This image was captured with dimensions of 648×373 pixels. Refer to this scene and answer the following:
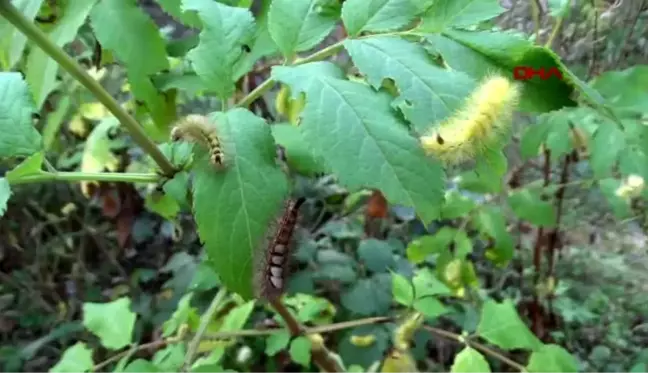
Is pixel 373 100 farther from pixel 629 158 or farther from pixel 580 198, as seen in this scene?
pixel 580 198

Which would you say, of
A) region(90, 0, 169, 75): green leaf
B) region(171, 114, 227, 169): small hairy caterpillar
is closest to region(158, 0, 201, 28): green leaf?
region(90, 0, 169, 75): green leaf

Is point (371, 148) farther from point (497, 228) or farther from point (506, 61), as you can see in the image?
point (497, 228)

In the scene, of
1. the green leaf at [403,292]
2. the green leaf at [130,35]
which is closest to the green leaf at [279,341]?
the green leaf at [403,292]

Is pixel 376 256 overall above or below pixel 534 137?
below

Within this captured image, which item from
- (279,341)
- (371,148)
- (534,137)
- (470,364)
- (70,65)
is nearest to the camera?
(371,148)

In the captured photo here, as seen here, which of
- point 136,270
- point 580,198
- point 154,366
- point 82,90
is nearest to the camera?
point 154,366

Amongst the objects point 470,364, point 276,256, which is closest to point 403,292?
point 470,364

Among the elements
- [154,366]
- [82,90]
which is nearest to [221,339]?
[154,366]
